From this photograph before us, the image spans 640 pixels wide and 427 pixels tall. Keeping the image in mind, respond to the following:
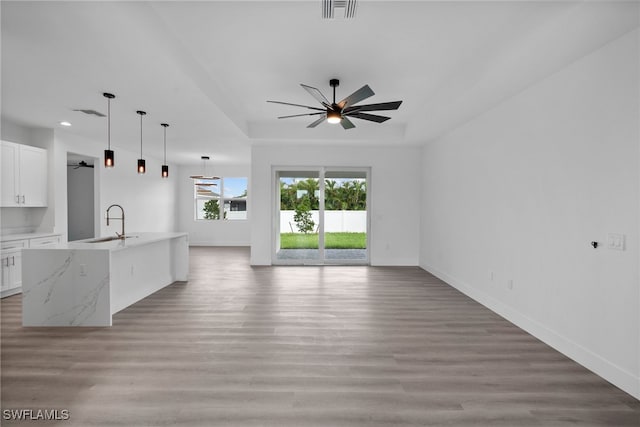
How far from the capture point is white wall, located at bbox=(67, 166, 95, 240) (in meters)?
8.13

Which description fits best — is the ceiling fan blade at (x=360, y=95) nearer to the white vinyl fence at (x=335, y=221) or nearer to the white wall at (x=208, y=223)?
the white vinyl fence at (x=335, y=221)

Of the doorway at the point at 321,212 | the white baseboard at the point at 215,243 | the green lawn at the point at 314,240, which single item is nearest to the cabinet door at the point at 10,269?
the doorway at the point at 321,212

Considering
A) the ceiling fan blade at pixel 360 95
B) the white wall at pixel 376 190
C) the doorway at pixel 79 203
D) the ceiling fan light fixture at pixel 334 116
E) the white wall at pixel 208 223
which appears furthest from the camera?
the white wall at pixel 208 223

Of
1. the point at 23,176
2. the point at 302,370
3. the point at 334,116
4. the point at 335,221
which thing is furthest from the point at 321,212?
the point at 23,176

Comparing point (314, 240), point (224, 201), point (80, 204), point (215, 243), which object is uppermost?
point (224, 201)

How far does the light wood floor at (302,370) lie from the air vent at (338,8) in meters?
2.74

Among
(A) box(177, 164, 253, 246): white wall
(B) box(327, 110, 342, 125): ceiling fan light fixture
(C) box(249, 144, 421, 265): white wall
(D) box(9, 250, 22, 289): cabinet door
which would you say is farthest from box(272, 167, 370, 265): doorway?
(D) box(9, 250, 22, 289): cabinet door

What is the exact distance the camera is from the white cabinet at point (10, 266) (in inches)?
175

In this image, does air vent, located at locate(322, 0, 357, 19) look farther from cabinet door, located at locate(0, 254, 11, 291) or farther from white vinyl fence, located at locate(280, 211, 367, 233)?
cabinet door, located at locate(0, 254, 11, 291)

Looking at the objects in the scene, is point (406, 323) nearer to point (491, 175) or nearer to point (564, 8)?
point (491, 175)

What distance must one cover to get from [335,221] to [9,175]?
219 inches

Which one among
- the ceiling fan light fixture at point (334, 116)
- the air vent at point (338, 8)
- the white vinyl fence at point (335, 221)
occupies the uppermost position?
the air vent at point (338, 8)

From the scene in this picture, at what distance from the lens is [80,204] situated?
27.3 ft

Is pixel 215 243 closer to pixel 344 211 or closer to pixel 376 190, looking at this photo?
pixel 344 211
